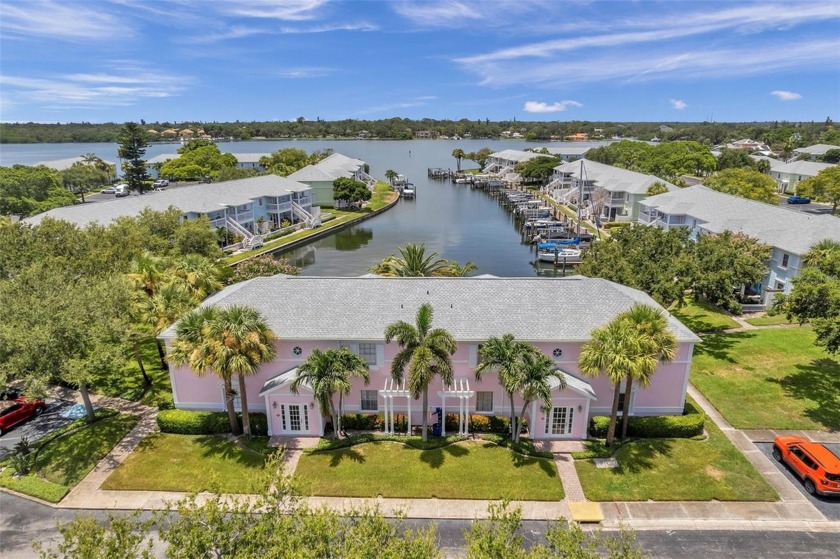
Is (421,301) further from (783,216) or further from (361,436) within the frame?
(783,216)

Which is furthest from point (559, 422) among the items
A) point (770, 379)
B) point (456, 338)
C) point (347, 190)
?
point (347, 190)

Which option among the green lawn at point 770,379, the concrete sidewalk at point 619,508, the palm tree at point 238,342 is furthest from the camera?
the green lawn at point 770,379

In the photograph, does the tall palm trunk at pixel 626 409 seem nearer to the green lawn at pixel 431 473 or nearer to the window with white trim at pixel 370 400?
the green lawn at pixel 431 473

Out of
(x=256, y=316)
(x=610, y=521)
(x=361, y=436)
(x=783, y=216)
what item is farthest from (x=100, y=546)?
(x=783, y=216)

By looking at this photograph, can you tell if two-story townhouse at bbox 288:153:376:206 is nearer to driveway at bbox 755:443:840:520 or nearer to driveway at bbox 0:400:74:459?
driveway at bbox 0:400:74:459

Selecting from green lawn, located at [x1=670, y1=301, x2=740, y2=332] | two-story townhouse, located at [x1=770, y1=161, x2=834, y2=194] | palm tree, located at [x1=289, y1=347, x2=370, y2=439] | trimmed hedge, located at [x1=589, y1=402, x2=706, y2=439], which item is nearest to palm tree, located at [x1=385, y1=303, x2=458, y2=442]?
palm tree, located at [x1=289, y1=347, x2=370, y2=439]

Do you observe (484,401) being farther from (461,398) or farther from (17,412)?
(17,412)

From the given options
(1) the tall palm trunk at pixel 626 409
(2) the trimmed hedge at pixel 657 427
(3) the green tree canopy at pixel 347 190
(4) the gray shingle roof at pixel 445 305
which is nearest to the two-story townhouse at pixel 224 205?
(3) the green tree canopy at pixel 347 190
